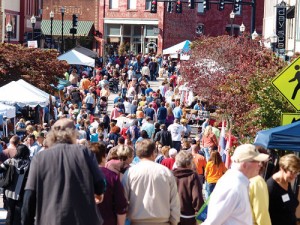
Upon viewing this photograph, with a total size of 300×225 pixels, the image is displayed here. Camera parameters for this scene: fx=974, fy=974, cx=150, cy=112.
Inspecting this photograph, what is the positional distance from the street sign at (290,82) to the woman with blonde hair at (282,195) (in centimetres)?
358

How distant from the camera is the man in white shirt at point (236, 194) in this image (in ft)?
27.5

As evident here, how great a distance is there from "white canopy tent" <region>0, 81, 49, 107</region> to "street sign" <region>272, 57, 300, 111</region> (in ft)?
46.9

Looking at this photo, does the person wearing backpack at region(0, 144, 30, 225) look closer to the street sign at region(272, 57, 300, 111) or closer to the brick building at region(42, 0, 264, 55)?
the street sign at region(272, 57, 300, 111)

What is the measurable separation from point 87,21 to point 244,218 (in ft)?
247

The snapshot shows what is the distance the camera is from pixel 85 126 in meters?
27.9

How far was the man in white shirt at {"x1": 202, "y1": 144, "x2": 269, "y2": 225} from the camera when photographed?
8.39 meters

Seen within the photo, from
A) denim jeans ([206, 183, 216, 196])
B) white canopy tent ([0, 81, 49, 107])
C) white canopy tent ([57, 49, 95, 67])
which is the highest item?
white canopy tent ([57, 49, 95, 67])

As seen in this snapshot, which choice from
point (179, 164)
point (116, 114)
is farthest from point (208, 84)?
point (179, 164)

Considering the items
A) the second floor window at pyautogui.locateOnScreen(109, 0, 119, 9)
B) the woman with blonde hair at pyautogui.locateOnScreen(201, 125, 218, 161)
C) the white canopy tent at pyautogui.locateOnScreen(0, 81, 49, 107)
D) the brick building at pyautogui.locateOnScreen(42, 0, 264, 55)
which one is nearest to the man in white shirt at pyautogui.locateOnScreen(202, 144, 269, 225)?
the woman with blonde hair at pyautogui.locateOnScreen(201, 125, 218, 161)

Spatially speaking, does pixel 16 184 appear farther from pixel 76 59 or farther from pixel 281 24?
pixel 76 59

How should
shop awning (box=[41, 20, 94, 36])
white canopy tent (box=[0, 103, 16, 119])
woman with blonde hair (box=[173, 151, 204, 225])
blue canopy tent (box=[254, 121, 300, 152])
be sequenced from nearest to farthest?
woman with blonde hair (box=[173, 151, 204, 225]), blue canopy tent (box=[254, 121, 300, 152]), white canopy tent (box=[0, 103, 16, 119]), shop awning (box=[41, 20, 94, 36])

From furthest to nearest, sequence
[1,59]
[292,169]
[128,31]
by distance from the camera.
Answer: [128,31] < [1,59] < [292,169]

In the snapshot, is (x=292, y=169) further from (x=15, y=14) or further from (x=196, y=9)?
(x=196, y=9)

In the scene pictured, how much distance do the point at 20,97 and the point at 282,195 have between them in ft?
58.4
